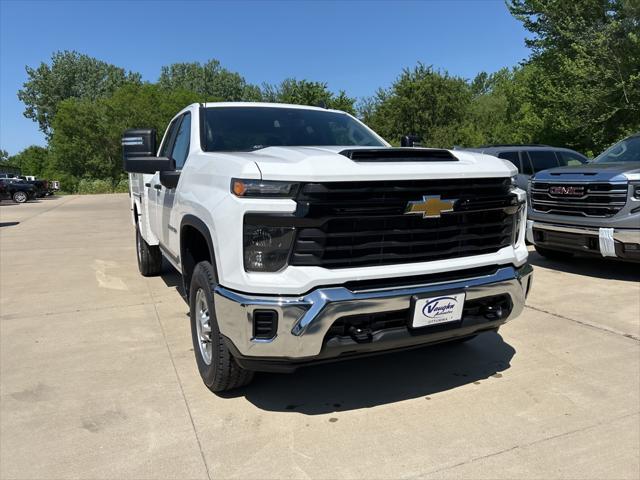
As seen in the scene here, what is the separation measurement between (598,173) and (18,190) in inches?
Answer: 1113

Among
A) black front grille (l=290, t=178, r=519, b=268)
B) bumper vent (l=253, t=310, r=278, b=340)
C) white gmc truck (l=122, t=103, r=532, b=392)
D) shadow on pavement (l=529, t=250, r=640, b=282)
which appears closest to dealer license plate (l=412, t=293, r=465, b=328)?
white gmc truck (l=122, t=103, r=532, b=392)

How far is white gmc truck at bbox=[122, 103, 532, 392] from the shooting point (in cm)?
260

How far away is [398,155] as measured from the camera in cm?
294

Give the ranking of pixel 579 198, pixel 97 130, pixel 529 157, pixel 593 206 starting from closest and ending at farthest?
pixel 593 206 → pixel 579 198 → pixel 529 157 → pixel 97 130

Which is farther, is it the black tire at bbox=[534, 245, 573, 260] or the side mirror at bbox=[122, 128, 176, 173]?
the black tire at bbox=[534, 245, 573, 260]

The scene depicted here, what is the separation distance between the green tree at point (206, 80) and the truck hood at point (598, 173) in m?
70.5

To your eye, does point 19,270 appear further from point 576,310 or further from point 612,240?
point 612,240

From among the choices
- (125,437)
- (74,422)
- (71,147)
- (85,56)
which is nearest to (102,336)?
(74,422)

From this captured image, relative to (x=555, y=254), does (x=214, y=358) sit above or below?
above

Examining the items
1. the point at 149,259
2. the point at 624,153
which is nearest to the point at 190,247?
the point at 149,259

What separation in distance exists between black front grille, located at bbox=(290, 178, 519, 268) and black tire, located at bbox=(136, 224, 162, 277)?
4.52 metres

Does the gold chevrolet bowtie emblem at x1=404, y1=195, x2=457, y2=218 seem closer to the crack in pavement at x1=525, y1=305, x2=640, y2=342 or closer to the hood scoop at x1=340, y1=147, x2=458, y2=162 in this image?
the hood scoop at x1=340, y1=147, x2=458, y2=162

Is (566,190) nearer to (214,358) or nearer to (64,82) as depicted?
(214,358)

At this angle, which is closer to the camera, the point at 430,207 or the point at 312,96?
the point at 430,207
